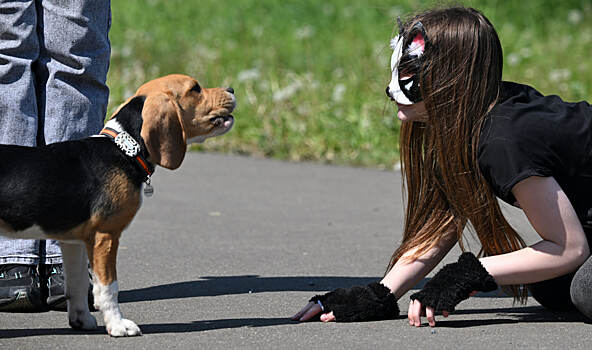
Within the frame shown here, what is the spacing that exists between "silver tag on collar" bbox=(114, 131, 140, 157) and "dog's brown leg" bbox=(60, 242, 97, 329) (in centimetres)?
45

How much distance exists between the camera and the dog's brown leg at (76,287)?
13.0 feet

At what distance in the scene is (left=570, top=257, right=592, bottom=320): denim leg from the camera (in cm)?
390

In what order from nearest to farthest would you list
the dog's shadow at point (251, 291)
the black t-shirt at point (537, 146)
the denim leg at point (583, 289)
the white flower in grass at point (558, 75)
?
the black t-shirt at point (537, 146), the denim leg at point (583, 289), the dog's shadow at point (251, 291), the white flower in grass at point (558, 75)

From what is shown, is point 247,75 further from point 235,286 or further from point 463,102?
point 463,102

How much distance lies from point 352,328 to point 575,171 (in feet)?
3.59

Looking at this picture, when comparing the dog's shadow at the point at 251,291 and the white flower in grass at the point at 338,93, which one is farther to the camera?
the white flower in grass at the point at 338,93

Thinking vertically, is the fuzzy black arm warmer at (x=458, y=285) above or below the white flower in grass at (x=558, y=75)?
below

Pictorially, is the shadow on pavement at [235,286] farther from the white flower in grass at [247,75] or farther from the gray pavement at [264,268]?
the white flower in grass at [247,75]

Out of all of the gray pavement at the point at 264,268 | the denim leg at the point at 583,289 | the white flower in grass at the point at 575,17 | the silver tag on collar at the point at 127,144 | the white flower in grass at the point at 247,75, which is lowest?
the gray pavement at the point at 264,268

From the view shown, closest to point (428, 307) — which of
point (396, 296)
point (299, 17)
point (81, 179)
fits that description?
point (396, 296)

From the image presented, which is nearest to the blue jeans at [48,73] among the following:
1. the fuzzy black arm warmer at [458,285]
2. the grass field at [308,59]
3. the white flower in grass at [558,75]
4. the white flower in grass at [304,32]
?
the fuzzy black arm warmer at [458,285]

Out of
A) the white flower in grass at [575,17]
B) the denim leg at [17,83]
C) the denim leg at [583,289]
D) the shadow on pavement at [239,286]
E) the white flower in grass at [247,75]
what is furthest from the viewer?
the white flower in grass at [575,17]

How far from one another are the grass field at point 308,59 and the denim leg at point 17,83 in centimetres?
310

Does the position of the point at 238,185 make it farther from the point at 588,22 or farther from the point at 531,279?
the point at 588,22
